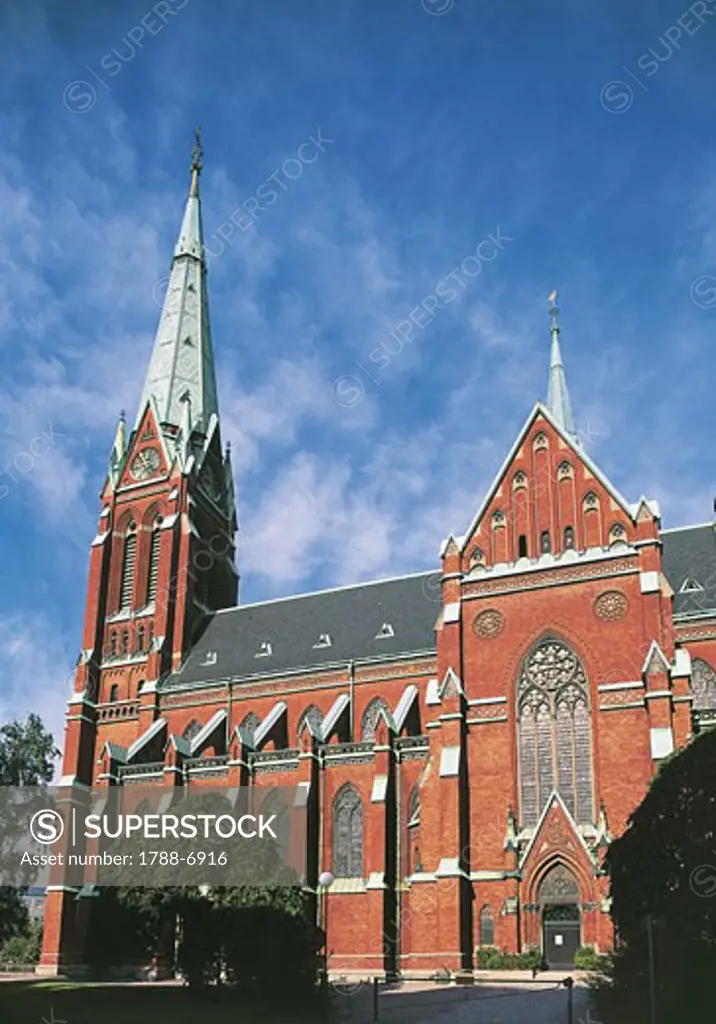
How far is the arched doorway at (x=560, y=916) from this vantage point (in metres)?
37.3

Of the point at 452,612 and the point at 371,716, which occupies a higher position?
the point at 452,612

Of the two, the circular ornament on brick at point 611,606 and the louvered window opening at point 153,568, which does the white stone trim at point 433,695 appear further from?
the louvered window opening at point 153,568

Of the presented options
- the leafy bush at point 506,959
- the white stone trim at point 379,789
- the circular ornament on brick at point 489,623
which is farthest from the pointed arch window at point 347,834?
the circular ornament on brick at point 489,623

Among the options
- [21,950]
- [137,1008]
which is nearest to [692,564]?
[137,1008]

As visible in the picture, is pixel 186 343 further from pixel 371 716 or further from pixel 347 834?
pixel 347 834

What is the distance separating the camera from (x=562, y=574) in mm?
42250

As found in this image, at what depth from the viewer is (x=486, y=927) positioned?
38.3 m

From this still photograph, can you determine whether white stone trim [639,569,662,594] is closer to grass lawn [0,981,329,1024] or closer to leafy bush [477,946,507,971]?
leafy bush [477,946,507,971]

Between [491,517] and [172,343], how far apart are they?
103ft

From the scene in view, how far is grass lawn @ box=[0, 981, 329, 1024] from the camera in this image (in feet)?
77.0

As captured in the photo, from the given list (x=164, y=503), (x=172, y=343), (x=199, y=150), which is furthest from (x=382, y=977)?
(x=199, y=150)

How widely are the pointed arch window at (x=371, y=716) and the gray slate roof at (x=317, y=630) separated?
2.35 m

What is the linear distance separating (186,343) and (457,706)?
36.1 meters

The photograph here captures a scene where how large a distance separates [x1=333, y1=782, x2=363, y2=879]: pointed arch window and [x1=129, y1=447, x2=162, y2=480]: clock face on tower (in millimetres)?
26273
